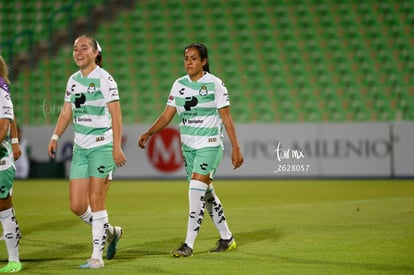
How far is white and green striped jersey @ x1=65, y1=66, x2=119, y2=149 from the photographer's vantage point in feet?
26.5

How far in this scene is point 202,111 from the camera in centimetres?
887

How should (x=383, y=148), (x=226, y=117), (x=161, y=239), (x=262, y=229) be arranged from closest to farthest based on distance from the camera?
(x=226, y=117), (x=161, y=239), (x=262, y=229), (x=383, y=148)

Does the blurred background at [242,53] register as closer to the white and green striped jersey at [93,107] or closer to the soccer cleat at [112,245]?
the soccer cleat at [112,245]

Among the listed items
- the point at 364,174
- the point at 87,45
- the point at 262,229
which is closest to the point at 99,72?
the point at 87,45

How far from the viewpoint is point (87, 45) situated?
26.6 ft

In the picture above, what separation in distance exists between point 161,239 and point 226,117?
213cm

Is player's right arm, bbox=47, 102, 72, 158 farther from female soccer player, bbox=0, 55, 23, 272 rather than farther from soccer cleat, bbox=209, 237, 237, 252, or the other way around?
soccer cleat, bbox=209, 237, 237, 252

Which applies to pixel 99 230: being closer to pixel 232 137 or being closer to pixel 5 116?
pixel 5 116

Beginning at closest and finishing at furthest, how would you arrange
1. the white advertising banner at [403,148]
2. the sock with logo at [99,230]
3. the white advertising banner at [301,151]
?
the sock with logo at [99,230]
the white advertising banner at [403,148]
the white advertising banner at [301,151]

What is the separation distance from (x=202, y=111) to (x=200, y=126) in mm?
161

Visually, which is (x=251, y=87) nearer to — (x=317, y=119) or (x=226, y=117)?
(x=317, y=119)

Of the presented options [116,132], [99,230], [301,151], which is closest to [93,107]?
[116,132]

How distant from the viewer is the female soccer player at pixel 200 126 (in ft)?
28.5

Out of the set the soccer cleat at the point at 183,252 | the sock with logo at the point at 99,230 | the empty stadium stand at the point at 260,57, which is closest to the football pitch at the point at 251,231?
the soccer cleat at the point at 183,252
